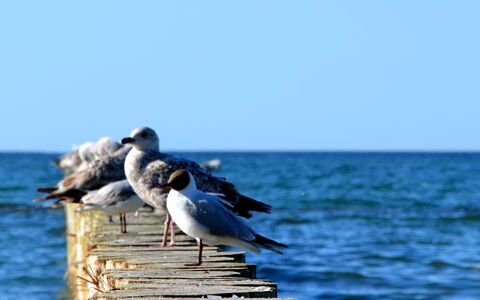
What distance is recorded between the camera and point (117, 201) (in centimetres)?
921

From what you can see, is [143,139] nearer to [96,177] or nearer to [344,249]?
[96,177]

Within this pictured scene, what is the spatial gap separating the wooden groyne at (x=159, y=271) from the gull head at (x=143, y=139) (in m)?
0.67

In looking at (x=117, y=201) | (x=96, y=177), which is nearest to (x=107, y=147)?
(x=96, y=177)

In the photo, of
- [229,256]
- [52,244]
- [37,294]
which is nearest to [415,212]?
[52,244]

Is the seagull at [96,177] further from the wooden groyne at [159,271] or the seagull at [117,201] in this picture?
the wooden groyne at [159,271]

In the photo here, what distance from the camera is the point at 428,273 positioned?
1452 centimetres

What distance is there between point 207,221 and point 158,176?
1.69 metres

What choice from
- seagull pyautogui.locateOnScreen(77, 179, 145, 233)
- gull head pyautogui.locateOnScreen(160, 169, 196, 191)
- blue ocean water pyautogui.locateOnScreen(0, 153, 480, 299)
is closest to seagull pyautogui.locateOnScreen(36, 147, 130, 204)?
seagull pyautogui.locateOnScreen(77, 179, 145, 233)

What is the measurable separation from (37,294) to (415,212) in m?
17.6

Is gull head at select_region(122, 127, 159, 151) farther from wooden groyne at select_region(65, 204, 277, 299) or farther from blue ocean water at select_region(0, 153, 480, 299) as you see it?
blue ocean water at select_region(0, 153, 480, 299)

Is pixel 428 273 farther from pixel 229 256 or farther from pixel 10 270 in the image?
pixel 229 256

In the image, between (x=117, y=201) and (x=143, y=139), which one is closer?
(x=143, y=139)

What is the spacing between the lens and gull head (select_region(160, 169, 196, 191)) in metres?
7.09

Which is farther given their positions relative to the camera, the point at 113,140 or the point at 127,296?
the point at 113,140
